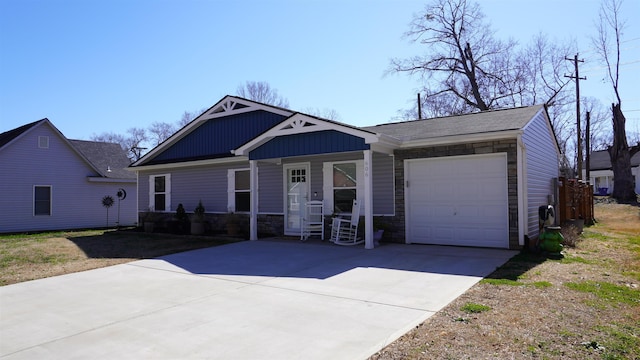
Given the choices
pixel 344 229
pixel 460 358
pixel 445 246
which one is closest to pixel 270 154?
pixel 344 229

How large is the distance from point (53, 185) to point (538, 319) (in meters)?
20.0

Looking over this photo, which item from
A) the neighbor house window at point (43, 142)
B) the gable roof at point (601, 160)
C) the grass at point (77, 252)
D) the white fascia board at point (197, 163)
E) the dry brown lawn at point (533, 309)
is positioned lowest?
the grass at point (77, 252)

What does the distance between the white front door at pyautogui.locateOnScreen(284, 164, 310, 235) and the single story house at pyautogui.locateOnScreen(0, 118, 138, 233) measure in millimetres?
11651

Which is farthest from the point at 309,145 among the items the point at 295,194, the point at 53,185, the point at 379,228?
the point at 53,185

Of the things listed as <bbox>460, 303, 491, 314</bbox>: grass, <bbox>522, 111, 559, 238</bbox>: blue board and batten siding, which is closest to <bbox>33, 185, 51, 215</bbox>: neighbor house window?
<bbox>522, 111, 559, 238</bbox>: blue board and batten siding

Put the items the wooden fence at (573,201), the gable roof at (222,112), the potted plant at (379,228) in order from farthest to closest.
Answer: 1. the gable roof at (222,112)
2. the wooden fence at (573,201)
3. the potted plant at (379,228)

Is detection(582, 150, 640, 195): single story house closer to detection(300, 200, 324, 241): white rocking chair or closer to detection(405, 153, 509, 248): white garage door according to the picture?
detection(405, 153, 509, 248): white garage door

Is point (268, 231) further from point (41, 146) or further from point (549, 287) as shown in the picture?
point (41, 146)

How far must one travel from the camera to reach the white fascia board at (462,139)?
883cm

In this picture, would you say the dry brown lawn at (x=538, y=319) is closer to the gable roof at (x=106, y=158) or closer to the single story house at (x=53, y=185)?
the single story house at (x=53, y=185)

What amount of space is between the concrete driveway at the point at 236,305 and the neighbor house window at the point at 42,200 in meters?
12.6

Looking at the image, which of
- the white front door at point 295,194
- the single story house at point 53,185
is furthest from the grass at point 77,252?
the single story house at point 53,185

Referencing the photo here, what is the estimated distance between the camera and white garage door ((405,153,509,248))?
30.8 ft

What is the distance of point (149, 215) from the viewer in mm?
16828
